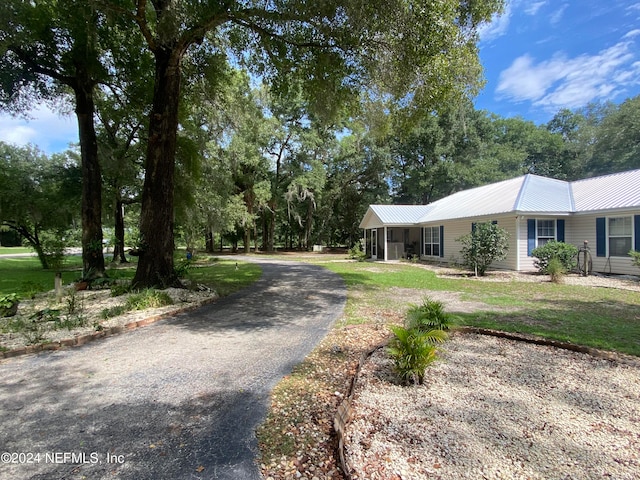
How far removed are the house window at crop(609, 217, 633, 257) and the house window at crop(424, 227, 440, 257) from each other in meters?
7.67

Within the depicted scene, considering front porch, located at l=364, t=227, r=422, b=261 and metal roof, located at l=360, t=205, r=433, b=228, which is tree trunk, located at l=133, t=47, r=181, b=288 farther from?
front porch, located at l=364, t=227, r=422, b=261

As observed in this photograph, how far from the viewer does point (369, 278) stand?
11.8 m

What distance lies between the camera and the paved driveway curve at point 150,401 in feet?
7.25

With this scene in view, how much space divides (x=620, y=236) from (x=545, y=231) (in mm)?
2313

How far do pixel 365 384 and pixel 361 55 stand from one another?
6.75 m

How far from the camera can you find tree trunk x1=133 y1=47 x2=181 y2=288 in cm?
801

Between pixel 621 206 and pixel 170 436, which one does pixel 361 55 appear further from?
pixel 621 206

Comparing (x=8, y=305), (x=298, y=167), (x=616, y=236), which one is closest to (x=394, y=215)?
(x=616, y=236)

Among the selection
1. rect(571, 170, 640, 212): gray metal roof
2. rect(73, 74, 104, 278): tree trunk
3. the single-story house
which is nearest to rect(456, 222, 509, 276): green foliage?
the single-story house

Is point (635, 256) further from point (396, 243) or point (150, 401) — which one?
point (150, 401)

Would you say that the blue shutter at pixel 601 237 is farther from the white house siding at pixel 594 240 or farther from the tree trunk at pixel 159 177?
the tree trunk at pixel 159 177

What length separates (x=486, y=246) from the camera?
11992 millimetres

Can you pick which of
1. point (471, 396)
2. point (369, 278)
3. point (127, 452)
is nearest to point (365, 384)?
point (471, 396)

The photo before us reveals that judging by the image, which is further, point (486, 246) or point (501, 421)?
point (486, 246)
